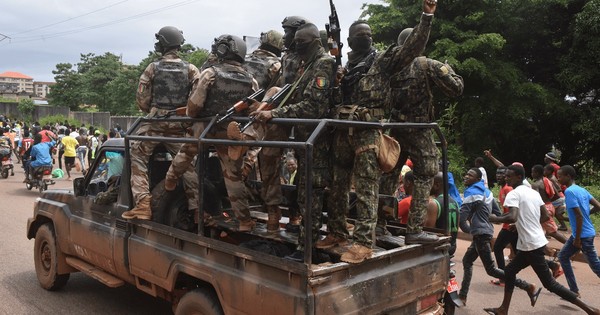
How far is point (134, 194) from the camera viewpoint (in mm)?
4367

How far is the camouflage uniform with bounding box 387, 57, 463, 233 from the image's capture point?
161 inches

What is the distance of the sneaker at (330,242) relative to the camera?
3676mm

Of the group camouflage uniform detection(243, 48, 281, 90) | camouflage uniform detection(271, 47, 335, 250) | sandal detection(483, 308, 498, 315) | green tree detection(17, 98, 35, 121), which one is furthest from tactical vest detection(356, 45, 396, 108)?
green tree detection(17, 98, 35, 121)

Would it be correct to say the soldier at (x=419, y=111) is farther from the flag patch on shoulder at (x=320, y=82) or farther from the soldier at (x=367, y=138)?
the flag patch on shoulder at (x=320, y=82)

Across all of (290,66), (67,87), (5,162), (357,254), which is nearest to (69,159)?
(5,162)

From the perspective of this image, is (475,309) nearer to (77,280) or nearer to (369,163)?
(369,163)

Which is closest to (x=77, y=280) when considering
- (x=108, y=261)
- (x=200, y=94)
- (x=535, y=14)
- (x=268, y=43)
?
(x=108, y=261)

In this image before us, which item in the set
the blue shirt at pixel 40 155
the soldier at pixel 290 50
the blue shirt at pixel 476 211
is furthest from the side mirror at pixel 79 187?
the blue shirt at pixel 40 155

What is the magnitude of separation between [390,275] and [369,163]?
761mm

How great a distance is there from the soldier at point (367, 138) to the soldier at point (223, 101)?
3.13 feet

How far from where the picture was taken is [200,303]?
3453mm

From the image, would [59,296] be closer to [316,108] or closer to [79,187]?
[79,187]

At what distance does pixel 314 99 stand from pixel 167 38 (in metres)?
2.22

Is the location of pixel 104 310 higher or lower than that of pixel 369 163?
lower
